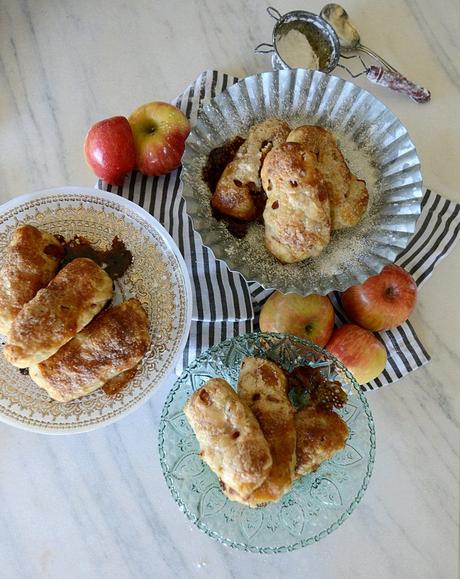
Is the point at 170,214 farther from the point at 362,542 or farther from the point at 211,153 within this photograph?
the point at 362,542

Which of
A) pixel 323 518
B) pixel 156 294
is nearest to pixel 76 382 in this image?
pixel 156 294

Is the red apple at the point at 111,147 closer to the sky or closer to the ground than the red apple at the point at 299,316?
closer to the sky

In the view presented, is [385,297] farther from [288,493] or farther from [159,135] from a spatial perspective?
[159,135]

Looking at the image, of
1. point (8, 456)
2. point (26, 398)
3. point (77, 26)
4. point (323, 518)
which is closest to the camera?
point (323, 518)

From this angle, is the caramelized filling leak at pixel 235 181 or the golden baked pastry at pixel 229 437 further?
the caramelized filling leak at pixel 235 181

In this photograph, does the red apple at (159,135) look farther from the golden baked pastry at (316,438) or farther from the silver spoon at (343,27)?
the golden baked pastry at (316,438)

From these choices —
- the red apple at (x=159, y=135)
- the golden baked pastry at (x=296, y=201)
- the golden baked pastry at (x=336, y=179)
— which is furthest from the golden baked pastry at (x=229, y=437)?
the red apple at (x=159, y=135)
